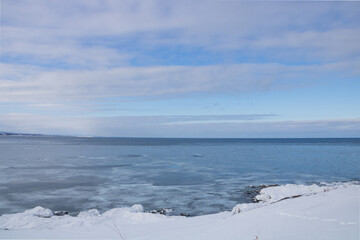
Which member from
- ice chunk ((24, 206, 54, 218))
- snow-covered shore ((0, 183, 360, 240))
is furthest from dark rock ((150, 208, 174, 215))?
ice chunk ((24, 206, 54, 218))

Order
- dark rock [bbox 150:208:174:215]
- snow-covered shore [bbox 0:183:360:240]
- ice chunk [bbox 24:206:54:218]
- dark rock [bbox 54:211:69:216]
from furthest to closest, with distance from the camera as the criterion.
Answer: dark rock [bbox 150:208:174:215]
dark rock [bbox 54:211:69:216]
ice chunk [bbox 24:206:54:218]
snow-covered shore [bbox 0:183:360:240]

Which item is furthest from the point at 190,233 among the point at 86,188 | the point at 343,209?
the point at 86,188

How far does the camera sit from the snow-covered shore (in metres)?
7.74

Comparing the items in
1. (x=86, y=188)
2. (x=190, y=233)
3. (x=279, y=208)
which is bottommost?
(x=86, y=188)

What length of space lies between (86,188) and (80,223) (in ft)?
36.5

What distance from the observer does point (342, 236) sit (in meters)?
6.89

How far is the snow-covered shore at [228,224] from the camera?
25.4ft

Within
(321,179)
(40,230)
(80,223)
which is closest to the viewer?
(40,230)

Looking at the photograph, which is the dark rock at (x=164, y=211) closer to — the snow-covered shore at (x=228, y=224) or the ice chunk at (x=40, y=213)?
the snow-covered shore at (x=228, y=224)

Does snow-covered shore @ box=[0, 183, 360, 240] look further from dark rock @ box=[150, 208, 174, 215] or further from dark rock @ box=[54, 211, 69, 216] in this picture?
dark rock @ box=[150, 208, 174, 215]

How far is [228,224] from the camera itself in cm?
938

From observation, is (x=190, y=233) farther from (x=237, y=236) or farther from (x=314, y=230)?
(x=314, y=230)

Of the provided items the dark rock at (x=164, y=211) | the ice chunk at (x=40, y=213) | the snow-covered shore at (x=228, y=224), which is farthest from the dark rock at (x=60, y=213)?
the dark rock at (x=164, y=211)

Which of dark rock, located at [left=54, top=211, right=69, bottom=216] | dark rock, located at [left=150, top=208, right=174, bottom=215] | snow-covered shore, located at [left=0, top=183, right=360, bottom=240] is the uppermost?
snow-covered shore, located at [left=0, top=183, right=360, bottom=240]
